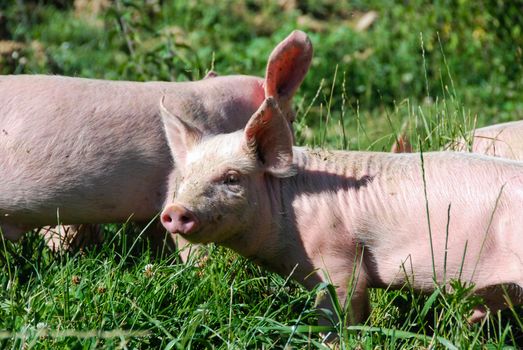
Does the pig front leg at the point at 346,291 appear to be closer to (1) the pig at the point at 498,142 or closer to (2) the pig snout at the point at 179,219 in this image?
(2) the pig snout at the point at 179,219

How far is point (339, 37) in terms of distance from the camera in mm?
9672

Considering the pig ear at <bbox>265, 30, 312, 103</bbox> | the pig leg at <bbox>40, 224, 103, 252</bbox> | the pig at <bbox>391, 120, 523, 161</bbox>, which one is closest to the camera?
the pig ear at <bbox>265, 30, 312, 103</bbox>

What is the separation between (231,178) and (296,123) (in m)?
2.05

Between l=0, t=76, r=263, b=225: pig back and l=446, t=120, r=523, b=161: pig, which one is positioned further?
l=446, t=120, r=523, b=161: pig

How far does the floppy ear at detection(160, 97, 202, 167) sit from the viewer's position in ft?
12.8

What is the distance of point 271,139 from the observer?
3727 mm

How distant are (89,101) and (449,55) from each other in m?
5.32

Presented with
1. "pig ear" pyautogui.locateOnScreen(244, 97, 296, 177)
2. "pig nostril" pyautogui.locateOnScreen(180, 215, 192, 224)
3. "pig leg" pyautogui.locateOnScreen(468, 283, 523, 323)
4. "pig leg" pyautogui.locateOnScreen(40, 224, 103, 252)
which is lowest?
"pig leg" pyautogui.locateOnScreen(40, 224, 103, 252)

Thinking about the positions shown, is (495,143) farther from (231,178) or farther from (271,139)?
(231,178)

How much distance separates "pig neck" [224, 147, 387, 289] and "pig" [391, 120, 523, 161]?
31.6 inches

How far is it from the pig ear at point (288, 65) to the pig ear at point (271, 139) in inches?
31.8

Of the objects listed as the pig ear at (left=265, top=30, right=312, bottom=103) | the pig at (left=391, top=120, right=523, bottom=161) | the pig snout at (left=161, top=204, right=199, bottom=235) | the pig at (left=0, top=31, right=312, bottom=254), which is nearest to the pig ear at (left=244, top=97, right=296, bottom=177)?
the pig snout at (left=161, top=204, right=199, bottom=235)

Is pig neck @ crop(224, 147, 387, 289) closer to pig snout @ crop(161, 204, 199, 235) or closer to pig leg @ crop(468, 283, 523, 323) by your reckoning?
pig snout @ crop(161, 204, 199, 235)

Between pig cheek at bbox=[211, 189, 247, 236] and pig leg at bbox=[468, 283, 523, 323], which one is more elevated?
pig cheek at bbox=[211, 189, 247, 236]
